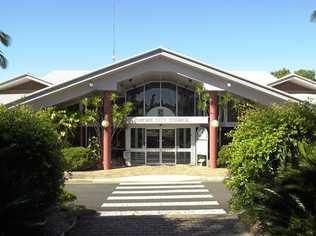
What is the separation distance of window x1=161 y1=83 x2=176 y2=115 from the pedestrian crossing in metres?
8.79

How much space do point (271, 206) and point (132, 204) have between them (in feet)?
25.3

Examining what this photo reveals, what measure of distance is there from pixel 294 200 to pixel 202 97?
2111 cm

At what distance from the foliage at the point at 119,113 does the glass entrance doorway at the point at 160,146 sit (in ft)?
7.16

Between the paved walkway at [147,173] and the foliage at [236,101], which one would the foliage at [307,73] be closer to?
the foliage at [236,101]

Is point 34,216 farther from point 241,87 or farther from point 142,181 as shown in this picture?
point 241,87

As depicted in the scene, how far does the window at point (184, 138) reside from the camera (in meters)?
30.5

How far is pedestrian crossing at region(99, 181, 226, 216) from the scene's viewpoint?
14273mm

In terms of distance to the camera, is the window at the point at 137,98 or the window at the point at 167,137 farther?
the window at the point at 167,137

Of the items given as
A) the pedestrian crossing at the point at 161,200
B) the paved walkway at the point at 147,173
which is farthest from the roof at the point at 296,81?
the pedestrian crossing at the point at 161,200

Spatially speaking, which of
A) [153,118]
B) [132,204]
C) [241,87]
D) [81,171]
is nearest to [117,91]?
[153,118]

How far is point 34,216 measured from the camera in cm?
809

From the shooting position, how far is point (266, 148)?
32.1 ft

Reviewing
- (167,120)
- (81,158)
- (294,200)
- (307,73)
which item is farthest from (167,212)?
(307,73)

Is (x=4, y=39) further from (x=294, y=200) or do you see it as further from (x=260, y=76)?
(x=260, y=76)
